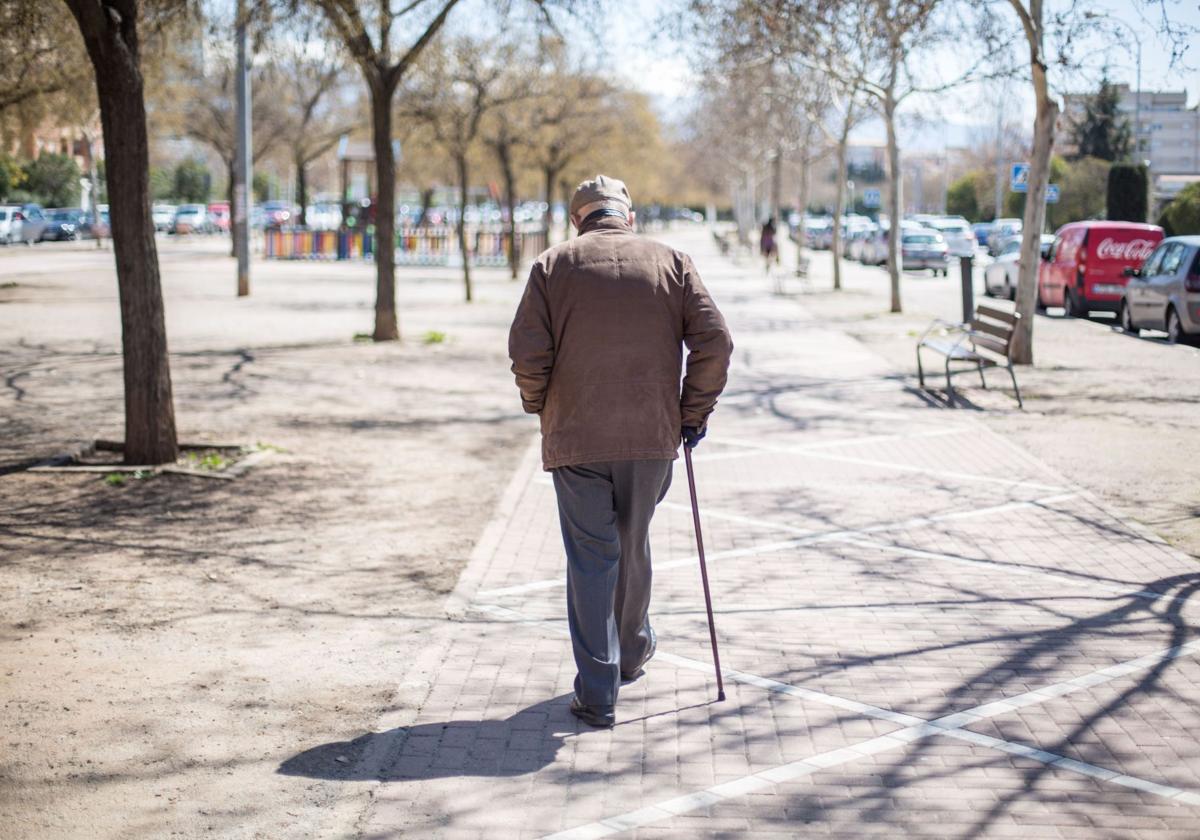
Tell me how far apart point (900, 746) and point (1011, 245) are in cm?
3245

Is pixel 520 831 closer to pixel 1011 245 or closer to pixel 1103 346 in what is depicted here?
pixel 1103 346

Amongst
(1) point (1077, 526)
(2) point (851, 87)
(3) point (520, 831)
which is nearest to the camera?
(3) point (520, 831)

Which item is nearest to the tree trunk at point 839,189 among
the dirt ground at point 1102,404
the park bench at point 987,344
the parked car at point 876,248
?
the dirt ground at point 1102,404

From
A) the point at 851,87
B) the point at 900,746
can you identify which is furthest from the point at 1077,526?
the point at 851,87

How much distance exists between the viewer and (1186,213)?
1742 inches

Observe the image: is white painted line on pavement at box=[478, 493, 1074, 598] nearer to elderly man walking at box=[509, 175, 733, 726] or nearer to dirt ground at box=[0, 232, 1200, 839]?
dirt ground at box=[0, 232, 1200, 839]

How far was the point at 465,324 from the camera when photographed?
22859 millimetres

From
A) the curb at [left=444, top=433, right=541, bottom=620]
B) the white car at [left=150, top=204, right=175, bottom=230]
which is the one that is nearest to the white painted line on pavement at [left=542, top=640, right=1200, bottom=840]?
the curb at [left=444, top=433, right=541, bottom=620]

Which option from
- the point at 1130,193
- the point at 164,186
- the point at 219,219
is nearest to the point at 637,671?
the point at 1130,193

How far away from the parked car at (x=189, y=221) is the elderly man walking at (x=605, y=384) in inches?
2537

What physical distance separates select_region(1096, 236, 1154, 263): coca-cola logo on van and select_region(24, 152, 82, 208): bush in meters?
55.6

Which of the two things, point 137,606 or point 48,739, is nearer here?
point 48,739

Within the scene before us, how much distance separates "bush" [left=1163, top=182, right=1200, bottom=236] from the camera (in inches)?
1727

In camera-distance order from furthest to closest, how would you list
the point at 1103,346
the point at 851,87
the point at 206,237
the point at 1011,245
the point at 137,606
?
the point at 206,237 < the point at 1011,245 < the point at 851,87 < the point at 1103,346 < the point at 137,606
